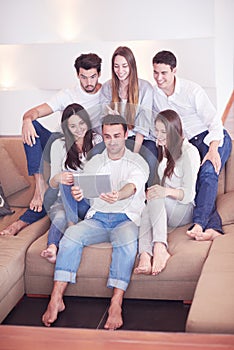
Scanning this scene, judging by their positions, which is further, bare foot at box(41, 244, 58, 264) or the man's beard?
the man's beard

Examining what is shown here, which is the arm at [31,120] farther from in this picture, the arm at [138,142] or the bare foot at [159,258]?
the bare foot at [159,258]

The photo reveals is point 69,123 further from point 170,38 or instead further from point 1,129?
point 1,129

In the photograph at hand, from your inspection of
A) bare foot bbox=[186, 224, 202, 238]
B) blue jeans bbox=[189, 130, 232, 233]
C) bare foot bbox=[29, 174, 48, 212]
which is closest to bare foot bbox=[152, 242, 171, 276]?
bare foot bbox=[186, 224, 202, 238]

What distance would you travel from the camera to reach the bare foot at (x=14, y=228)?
323 centimetres

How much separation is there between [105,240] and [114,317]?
0.41m

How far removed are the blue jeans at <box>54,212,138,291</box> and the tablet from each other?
107 mm

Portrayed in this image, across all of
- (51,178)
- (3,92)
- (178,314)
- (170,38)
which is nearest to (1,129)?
(3,92)

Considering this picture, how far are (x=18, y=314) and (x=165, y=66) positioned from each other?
1394 millimetres

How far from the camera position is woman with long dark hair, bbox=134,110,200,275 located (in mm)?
3047

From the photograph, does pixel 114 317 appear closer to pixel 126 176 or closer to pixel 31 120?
pixel 126 176

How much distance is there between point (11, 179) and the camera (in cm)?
357

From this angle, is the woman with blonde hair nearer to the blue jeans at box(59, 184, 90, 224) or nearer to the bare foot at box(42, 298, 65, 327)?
the blue jeans at box(59, 184, 90, 224)

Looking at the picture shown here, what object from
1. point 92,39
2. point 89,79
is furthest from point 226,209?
point 92,39

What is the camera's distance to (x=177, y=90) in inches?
130
